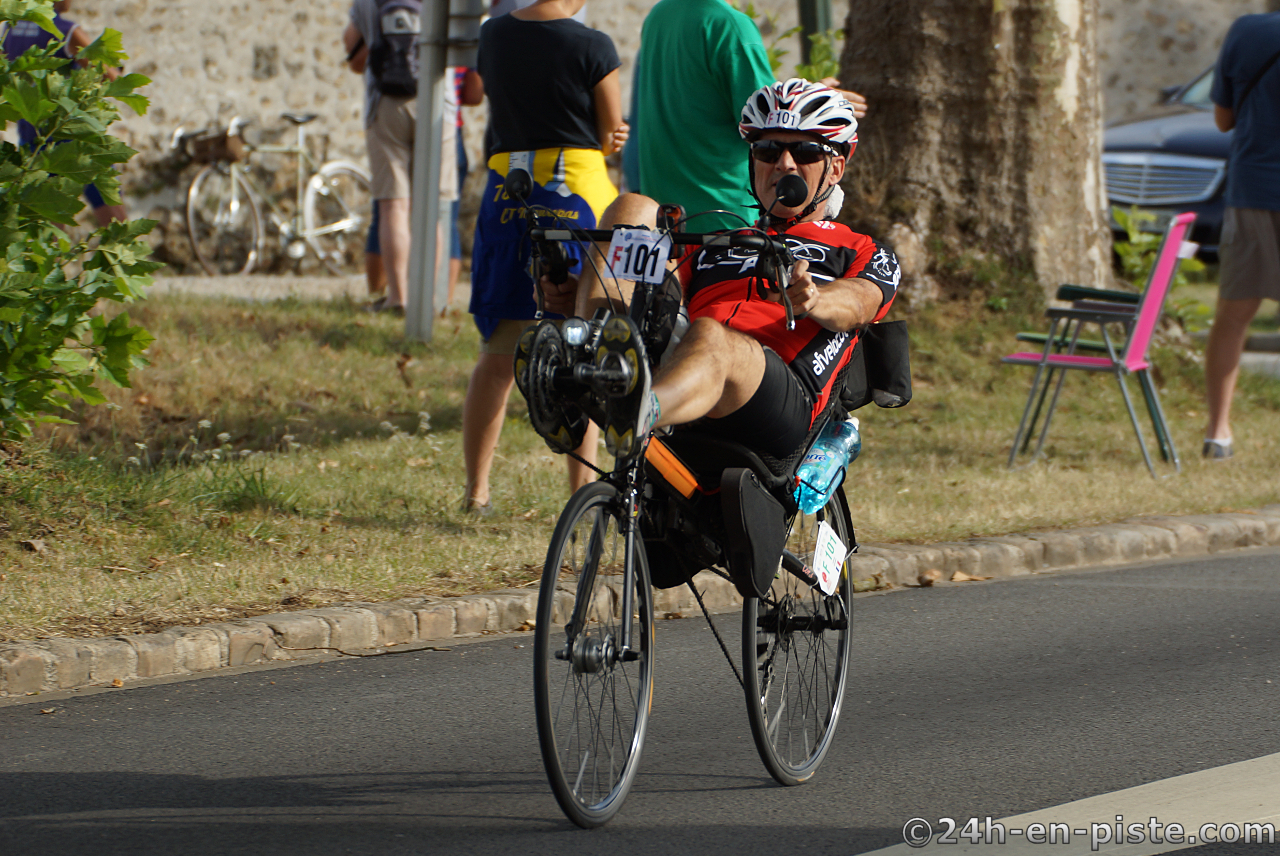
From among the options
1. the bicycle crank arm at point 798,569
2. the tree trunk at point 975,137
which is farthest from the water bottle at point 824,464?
the tree trunk at point 975,137

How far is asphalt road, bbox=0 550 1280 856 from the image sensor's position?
12.0 feet

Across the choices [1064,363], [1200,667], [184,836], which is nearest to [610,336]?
[184,836]

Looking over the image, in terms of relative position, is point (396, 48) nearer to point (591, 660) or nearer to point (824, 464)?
point (824, 464)

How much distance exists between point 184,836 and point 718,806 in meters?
1.27

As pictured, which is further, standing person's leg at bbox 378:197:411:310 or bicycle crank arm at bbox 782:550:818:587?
standing person's leg at bbox 378:197:411:310

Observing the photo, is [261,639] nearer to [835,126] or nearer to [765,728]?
[765,728]

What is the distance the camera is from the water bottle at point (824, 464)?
4.05m

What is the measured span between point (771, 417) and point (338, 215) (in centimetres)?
1111

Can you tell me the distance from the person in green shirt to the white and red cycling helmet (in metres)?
1.88

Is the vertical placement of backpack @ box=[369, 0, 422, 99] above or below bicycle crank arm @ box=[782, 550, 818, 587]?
above

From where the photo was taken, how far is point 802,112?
4355mm

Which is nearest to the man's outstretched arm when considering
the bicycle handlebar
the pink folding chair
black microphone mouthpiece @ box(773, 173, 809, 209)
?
the bicycle handlebar

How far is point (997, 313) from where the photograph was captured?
36.6 ft

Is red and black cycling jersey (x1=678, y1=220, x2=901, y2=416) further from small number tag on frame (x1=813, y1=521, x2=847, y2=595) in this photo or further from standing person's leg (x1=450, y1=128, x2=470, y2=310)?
standing person's leg (x1=450, y1=128, x2=470, y2=310)
